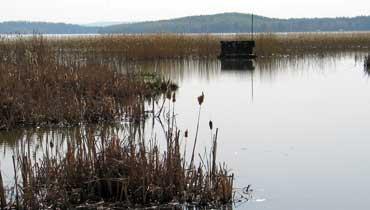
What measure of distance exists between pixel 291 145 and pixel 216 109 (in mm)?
3282

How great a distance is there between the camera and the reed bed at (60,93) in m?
9.10

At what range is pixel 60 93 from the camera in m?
9.77

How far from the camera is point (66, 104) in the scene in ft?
30.5

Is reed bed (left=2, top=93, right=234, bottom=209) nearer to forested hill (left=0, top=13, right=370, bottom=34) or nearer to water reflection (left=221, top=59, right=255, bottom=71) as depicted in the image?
water reflection (left=221, top=59, right=255, bottom=71)

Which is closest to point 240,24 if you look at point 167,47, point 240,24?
point 240,24

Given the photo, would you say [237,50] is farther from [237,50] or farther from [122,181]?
[122,181]

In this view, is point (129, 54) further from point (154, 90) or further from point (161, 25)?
point (161, 25)

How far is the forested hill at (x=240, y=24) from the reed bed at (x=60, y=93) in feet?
367

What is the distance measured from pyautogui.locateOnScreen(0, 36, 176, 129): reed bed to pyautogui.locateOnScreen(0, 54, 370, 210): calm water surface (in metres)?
0.69

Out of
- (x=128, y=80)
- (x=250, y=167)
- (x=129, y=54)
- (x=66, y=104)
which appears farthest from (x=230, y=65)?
(x=250, y=167)

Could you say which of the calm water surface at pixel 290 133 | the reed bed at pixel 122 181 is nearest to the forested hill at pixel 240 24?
the calm water surface at pixel 290 133

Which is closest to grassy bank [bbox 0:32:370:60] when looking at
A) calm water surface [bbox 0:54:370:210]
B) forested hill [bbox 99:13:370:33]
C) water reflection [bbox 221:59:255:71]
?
water reflection [bbox 221:59:255:71]

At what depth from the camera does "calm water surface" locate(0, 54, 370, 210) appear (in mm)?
5742

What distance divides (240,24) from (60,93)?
12288 cm
